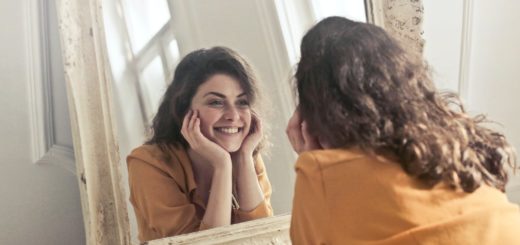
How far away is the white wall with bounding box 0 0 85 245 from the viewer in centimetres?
96

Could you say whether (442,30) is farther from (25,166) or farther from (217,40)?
(25,166)

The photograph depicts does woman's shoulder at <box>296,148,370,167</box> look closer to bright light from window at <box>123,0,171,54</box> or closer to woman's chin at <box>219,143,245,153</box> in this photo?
woman's chin at <box>219,143,245,153</box>

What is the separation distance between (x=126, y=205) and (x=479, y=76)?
1.27 m

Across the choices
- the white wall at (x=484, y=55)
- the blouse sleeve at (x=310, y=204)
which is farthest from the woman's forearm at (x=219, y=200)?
the white wall at (x=484, y=55)

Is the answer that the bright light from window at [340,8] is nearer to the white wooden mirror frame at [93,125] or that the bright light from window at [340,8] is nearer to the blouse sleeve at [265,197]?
the blouse sleeve at [265,197]

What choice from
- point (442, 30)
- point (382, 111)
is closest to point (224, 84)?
point (382, 111)

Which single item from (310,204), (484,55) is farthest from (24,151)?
(484,55)

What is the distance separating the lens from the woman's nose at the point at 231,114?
3.37 ft

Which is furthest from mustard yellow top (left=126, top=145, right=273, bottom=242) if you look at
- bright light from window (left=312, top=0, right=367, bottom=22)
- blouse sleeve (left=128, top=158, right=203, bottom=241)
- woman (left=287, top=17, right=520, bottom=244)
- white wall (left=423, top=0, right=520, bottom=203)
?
white wall (left=423, top=0, right=520, bottom=203)

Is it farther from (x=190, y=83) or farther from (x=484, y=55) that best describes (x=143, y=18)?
(x=484, y=55)

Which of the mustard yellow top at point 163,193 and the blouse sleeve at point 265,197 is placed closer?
the mustard yellow top at point 163,193

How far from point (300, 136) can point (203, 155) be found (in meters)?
0.18

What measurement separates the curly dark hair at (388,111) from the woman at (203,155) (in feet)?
0.58

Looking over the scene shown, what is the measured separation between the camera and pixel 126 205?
0.92 m
